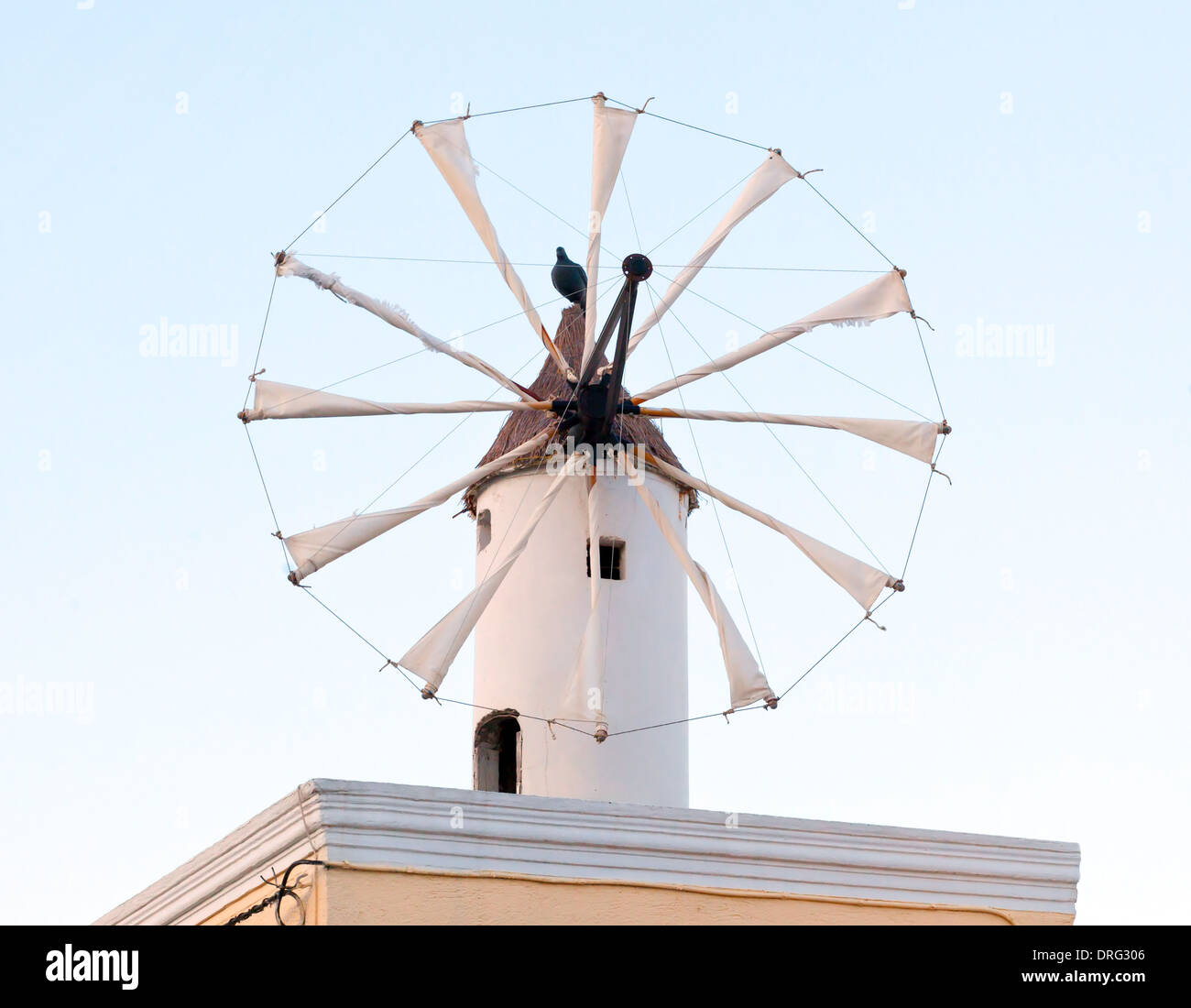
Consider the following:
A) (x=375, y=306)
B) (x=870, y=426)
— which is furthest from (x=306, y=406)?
(x=870, y=426)

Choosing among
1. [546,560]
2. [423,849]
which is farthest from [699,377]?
[423,849]

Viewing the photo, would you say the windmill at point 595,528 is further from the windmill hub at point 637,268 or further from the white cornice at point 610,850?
the white cornice at point 610,850

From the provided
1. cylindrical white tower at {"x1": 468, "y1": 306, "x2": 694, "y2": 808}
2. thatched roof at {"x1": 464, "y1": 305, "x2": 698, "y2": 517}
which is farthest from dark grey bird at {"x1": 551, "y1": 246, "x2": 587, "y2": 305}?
cylindrical white tower at {"x1": 468, "y1": 306, "x2": 694, "y2": 808}

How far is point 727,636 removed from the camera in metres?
14.7

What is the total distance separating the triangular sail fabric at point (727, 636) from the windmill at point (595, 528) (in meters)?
0.02

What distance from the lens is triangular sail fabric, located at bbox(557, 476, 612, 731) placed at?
46.2 ft

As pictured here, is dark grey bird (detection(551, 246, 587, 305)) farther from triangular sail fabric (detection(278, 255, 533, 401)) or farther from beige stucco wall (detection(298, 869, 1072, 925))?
beige stucco wall (detection(298, 869, 1072, 925))

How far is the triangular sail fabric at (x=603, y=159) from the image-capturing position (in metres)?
15.6

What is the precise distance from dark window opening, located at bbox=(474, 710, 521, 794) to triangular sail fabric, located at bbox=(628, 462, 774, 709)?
1.99 m
